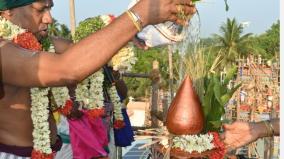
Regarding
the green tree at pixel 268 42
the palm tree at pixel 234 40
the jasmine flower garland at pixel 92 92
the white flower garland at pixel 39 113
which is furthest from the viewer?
the green tree at pixel 268 42

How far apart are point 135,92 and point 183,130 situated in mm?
41525

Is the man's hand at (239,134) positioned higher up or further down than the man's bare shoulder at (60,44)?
further down

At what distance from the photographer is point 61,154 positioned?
4.07 metres

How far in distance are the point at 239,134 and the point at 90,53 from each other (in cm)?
100

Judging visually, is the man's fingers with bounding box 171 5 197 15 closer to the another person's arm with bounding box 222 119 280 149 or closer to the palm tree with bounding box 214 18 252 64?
the another person's arm with bounding box 222 119 280 149

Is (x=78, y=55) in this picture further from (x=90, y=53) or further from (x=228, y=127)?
(x=228, y=127)

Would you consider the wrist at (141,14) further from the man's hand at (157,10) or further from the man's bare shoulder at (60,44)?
the man's bare shoulder at (60,44)

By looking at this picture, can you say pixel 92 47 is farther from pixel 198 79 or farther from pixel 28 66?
pixel 198 79

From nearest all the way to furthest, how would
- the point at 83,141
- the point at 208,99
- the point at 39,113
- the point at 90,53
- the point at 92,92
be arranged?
the point at 90,53 < the point at 208,99 < the point at 39,113 < the point at 83,141 < the point at 92,92

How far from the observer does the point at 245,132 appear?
2494 millimetres

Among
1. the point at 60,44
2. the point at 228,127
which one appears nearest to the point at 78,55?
the point at 228,127

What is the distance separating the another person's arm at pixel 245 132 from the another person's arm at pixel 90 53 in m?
0.73

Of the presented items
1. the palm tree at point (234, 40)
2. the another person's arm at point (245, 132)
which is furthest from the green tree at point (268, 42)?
the another person's arm at point (245, 132)

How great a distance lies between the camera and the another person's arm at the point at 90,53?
70.6 inches
